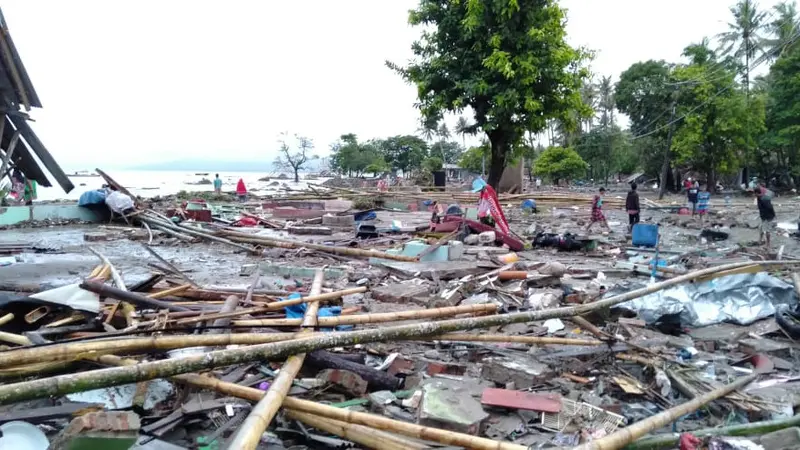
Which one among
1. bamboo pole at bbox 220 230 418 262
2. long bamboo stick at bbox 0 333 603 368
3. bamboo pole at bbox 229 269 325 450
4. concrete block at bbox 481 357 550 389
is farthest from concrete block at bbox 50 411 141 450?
bamboo pole at bbox 220 230 418 262

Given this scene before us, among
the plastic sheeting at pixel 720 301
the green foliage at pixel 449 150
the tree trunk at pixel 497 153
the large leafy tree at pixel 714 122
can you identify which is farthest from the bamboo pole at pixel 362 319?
the green foliage at pixel 449 150

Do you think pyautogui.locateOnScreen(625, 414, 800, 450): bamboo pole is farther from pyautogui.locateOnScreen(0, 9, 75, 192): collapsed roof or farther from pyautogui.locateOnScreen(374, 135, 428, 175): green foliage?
pyautogui.locateOnScreen(374, 135, 428, 175): green foliage

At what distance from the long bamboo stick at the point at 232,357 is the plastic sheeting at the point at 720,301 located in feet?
4.85

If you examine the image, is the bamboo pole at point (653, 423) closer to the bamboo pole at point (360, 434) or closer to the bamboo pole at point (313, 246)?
the bamboo pole at point (360, 434)

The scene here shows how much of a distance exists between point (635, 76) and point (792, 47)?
31.6ft

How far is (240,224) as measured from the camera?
1400 cm

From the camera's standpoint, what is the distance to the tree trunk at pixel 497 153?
18.7m

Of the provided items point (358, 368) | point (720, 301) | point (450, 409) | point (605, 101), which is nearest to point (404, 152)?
point (605, 101)

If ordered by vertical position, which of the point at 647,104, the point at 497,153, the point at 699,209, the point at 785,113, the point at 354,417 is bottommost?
the point at 354,417

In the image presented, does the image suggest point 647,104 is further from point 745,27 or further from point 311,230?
point 311,230

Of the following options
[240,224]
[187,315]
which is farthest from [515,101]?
[187,315]

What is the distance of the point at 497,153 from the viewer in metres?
19.1

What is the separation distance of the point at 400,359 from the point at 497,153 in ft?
52.7

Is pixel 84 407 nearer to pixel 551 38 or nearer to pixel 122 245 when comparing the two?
pixel 122 245
